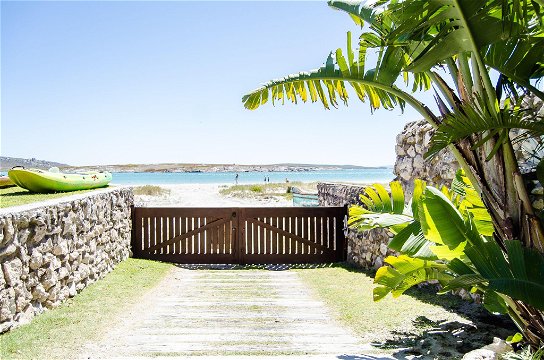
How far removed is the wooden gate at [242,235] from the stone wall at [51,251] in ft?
4.69

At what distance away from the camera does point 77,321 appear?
531 cm

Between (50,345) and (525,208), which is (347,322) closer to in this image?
(525,208)

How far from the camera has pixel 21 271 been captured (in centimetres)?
501

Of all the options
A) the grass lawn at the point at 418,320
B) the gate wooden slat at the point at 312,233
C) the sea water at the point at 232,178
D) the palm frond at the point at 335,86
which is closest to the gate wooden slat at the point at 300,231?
the gate wooden slat at the point at 312,233

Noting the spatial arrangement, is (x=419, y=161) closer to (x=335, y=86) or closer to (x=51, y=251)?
(x=335, y=86)

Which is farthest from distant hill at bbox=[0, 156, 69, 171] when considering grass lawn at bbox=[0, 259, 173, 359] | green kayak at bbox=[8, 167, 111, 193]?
grass lawn at bbox=[0, 259, 173, 359]

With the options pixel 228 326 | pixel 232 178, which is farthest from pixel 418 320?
pixel 232 178

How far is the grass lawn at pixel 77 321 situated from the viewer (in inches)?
171

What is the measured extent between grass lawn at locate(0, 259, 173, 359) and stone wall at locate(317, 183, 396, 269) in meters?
3.74

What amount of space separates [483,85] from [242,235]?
7067 mm

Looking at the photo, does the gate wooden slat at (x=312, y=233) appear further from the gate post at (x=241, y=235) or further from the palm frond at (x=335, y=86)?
the palm frond at (x=335, y=86)

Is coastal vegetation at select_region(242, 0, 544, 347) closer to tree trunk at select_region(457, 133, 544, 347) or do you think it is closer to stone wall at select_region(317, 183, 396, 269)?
tree trunk at select_region(457, 133, 544, 347)

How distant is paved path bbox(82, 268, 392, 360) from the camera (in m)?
4.44

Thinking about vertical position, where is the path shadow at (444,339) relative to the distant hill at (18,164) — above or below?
below
